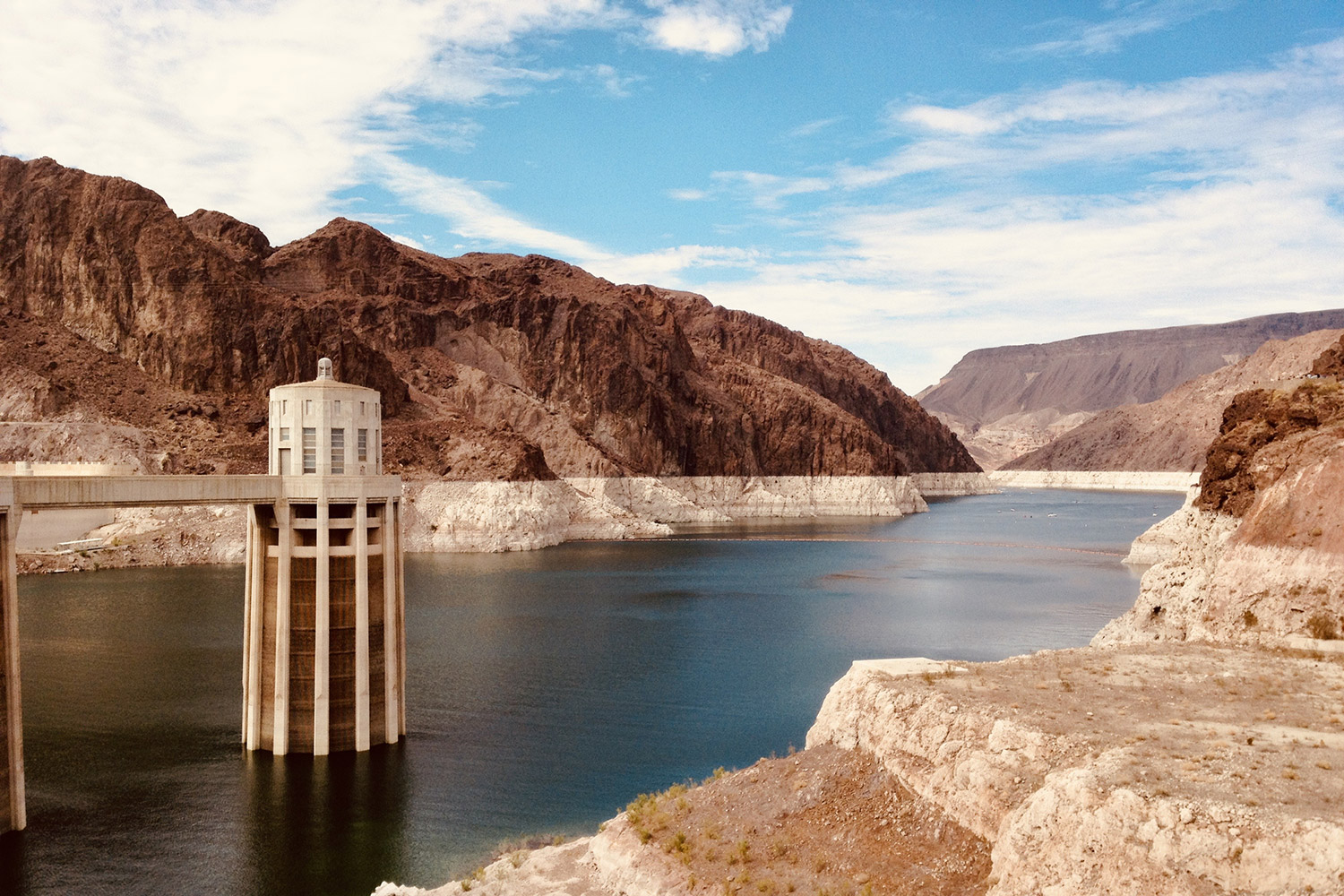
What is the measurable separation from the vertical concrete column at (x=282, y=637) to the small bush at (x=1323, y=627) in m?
24.2

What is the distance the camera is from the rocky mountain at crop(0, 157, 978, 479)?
101 metres

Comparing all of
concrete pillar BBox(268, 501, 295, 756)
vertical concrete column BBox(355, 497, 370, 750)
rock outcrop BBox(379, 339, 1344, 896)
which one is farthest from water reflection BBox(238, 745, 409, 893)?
rock outcrop BBox(379, 339, 1344, 896)

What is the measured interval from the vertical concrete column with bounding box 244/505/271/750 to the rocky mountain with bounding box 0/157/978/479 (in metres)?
69.0

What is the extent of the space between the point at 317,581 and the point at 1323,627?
78.0ft

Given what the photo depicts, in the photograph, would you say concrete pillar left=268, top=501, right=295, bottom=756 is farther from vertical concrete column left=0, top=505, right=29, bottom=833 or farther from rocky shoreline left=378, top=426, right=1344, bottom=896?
rocky shoreline left=378, top=426, right=1344, bottom=896

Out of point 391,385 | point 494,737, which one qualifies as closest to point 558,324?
point 391,385

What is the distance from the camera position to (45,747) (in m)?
32.6

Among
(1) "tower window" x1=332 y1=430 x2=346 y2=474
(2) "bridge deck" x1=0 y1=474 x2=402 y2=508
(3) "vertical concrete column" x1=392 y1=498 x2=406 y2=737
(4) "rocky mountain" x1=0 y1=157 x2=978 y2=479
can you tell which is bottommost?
(3) "vertical concrete column" x1=392 y1=498 x2=406 y2=737

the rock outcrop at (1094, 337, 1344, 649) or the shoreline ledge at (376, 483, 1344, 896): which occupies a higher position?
the rock outcrop at (1094, 337, 1344, 649)

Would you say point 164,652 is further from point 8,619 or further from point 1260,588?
point 1260,588

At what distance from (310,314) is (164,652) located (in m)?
85.0

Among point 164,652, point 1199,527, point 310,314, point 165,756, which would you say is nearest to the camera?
point 165,756

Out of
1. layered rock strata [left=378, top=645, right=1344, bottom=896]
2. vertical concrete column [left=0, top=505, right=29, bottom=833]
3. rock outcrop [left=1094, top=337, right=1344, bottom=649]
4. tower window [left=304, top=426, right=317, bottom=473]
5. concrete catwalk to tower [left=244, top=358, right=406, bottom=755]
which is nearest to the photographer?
layered rock strata [left=378, top=645, right=1344, bottom=896]

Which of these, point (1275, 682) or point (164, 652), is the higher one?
point (1275, 682)
